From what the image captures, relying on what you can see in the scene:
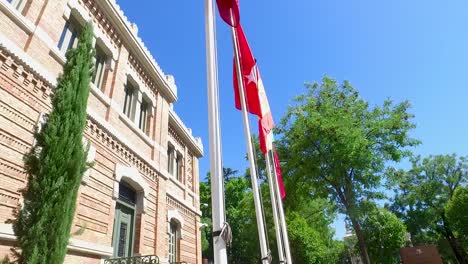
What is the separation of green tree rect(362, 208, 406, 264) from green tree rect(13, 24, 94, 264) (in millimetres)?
23767

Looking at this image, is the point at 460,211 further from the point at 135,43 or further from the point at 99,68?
the point at 99,68

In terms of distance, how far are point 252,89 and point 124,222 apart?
19.9ft

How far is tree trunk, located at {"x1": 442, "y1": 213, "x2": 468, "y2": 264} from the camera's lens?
116 feet

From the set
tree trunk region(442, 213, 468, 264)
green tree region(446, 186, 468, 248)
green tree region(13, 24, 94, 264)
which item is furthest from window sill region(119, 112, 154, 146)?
tree trunk region(442, 213, 468, 264)

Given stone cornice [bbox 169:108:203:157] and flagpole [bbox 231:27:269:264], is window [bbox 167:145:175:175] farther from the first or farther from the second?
flagpole [bbox 231:27:269:264]

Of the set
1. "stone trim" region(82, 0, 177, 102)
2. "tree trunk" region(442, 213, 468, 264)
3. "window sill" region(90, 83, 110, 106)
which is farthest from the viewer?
"tree trunk" region(442, 213, 468, 264)

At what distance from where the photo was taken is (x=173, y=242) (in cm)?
1402

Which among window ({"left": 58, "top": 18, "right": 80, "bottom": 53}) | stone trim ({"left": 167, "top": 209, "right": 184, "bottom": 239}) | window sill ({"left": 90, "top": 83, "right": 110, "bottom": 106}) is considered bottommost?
stone trim ({"left": 167, "top": 209, "right": 184, "bottom": 239})

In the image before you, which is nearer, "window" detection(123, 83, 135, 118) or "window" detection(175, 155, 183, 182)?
"window" detection(123, 83, 135, 118)

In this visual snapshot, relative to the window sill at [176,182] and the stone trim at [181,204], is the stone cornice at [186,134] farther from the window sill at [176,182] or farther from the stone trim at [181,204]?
the stone trim at [181,204]

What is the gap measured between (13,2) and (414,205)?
4193 cm

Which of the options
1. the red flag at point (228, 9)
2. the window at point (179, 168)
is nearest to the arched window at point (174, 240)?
the window at point (179, 168)

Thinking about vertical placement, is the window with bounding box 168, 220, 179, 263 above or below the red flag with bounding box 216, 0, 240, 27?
below

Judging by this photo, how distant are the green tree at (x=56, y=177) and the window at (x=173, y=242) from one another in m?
8.22
